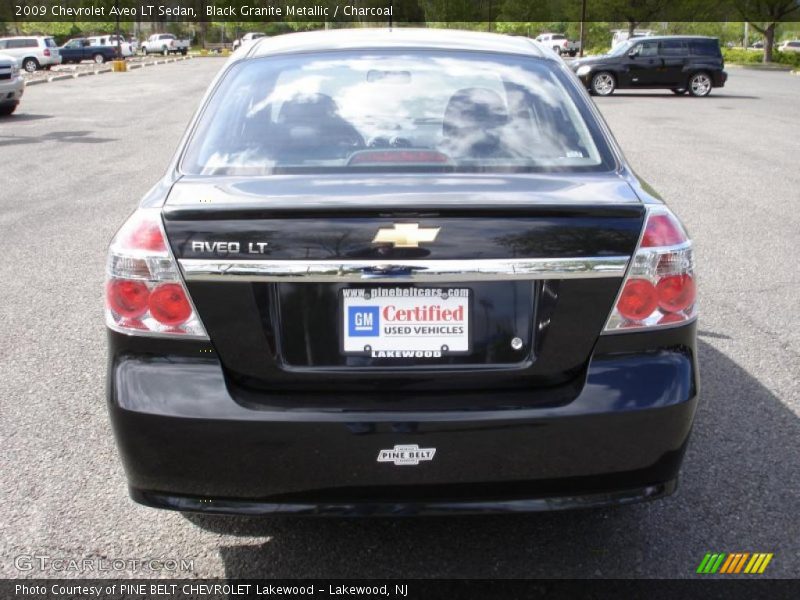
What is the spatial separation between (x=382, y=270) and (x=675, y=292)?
2.88 ft

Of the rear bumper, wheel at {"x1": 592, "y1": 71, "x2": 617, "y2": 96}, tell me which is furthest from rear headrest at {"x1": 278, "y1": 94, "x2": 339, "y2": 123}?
wheel at {"x1": 592, "y1": 71, "x2": 617, "y2": 96}

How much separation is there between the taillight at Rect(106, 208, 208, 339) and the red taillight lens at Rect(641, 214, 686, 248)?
128 cm

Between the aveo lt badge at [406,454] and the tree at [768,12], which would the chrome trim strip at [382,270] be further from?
the tree at [768,12]

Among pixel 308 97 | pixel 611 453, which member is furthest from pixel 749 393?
pixel 308 97

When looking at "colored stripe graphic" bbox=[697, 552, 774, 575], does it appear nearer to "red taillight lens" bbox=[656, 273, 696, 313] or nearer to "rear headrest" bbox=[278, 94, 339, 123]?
"red taillight lens" bbox=[656, 273, 696, 313]

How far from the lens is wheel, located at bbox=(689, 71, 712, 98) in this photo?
2752cm

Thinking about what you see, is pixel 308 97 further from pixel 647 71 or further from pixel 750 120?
pixel 647 71

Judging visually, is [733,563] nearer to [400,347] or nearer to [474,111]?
[400,347]

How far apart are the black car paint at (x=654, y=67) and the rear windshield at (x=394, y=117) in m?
24.9

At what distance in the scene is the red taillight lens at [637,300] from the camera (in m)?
2.66

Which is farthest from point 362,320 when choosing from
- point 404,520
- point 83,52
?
point 83,52

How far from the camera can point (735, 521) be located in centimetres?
327

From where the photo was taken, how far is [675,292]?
2732 mm

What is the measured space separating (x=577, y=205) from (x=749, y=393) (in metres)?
2.32
